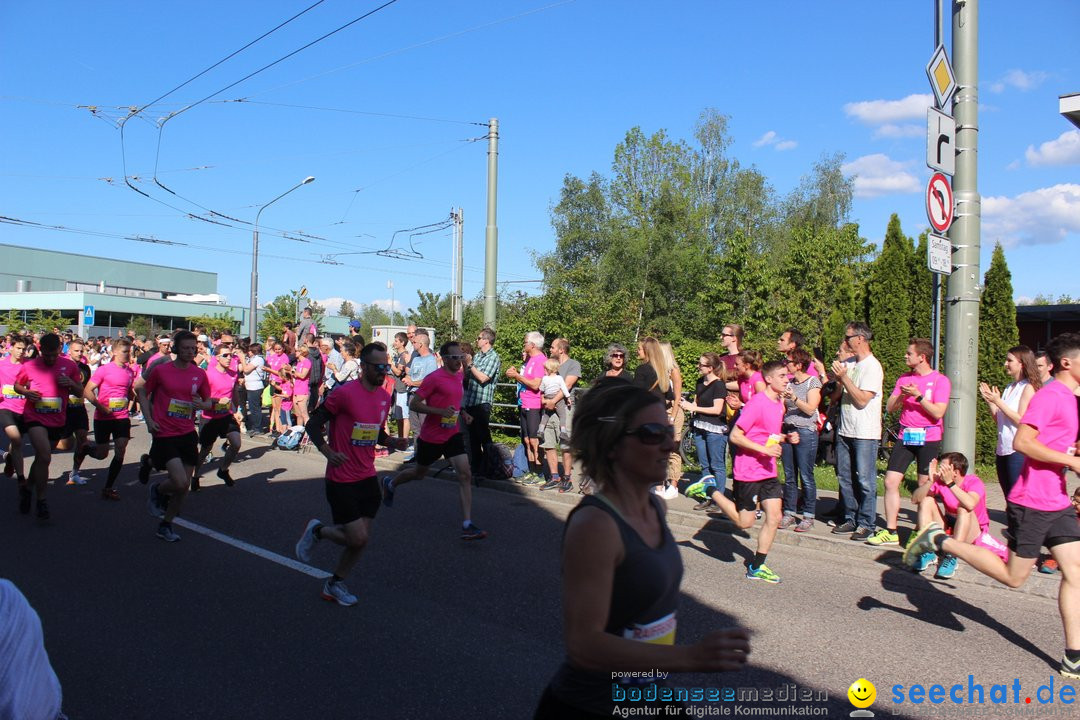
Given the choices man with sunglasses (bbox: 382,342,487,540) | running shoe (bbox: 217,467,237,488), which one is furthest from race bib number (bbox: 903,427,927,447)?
running shoe (bbox: 217,467,237,488)

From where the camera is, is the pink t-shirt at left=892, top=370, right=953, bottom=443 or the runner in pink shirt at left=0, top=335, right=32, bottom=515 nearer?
the pink t-shirt at left=892, top=370, right=953, bottom=443

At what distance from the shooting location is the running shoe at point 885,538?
7.09 meters

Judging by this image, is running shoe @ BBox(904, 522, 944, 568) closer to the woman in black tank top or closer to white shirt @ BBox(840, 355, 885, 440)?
white shirt @ BBox(840, 355, 885, 440)

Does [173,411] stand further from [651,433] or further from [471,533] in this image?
[651,433]

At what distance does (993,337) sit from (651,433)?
12507 millimetres

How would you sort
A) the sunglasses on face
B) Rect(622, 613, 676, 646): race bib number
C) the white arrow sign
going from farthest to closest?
the white arrow sign < the sunglasses on face < Rect(622, 613, 676, 646): race bib number

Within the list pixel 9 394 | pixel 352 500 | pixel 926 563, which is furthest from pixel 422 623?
pixel 9 394

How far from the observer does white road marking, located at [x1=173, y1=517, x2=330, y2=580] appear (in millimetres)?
6391

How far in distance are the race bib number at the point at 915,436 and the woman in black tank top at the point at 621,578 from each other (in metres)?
5.66

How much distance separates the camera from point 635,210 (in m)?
41.8

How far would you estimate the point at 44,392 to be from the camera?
334 inches

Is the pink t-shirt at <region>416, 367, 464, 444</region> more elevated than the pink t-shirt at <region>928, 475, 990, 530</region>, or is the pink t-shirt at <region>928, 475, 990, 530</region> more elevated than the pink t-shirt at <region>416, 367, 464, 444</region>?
the pink t-shirt at <region>416, 367, 464, 444</region>

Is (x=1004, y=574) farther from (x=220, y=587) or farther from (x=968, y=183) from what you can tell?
(x=220, y=587)

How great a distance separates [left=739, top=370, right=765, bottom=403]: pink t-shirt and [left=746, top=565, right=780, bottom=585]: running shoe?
2120 mm
